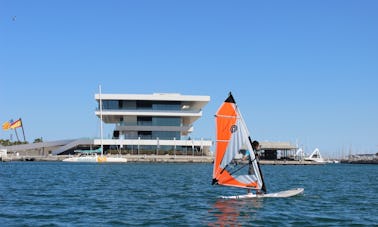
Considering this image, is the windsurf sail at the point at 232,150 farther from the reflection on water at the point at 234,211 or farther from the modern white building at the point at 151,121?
the modern white building at the point at 151,121

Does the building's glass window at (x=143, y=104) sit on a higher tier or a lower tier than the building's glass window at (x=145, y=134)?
higher

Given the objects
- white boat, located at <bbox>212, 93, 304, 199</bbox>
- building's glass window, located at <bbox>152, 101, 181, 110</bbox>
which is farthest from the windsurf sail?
building's glass window, located at <bbox>152, 101, 181, 110</bbox>

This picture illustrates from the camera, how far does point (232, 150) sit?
1080 inches

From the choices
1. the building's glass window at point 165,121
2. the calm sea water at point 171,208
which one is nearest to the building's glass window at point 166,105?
the building's glass window at point 165,121

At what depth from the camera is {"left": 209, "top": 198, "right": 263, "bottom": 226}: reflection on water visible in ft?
68.3

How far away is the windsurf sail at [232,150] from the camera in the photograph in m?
→ 26.8

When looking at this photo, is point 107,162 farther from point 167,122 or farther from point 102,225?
point 102,225

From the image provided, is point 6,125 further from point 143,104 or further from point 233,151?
point 233,151

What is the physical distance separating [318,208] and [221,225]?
23.9 ft

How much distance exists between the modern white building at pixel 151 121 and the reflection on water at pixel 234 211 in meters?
78.9

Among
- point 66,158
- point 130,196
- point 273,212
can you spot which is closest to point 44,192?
point 130,196

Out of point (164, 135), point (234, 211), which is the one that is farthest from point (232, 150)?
point (164, 135)

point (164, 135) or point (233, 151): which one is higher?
point (164, 135)

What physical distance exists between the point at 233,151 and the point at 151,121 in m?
80.5
